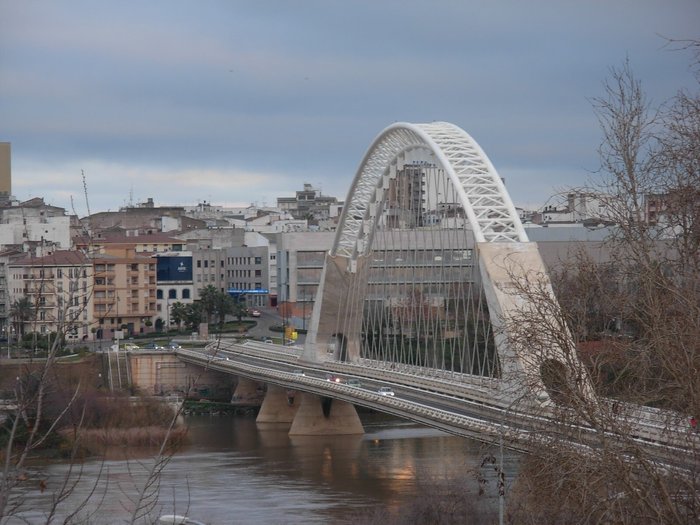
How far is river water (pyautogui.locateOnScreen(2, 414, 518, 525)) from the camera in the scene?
34.1 meters

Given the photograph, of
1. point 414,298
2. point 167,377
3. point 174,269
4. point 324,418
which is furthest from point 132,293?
point 414,298

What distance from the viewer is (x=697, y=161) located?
15.5 meters

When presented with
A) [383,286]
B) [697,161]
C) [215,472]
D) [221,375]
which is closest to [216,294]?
[221,375]

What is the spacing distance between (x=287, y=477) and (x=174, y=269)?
61.2 m

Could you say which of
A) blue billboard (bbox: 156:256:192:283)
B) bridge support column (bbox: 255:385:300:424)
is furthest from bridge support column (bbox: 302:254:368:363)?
blue billboard (bbox: 156:256:192:283)

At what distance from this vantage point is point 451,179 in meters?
46.6

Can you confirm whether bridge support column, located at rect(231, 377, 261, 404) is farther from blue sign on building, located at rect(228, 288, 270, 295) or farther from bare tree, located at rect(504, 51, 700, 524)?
bare tree, located at rect(504, 51, 700, 524)

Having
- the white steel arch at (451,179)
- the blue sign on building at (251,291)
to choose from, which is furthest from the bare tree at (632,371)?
the blue sign on building at (251,291)

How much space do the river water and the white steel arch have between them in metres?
6.93

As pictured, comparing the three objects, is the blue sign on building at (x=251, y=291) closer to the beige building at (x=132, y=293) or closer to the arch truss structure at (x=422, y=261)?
the beige building at (x=132, y=293)

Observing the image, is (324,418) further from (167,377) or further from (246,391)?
(167,377)

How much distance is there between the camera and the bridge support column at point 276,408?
65312 millimetres

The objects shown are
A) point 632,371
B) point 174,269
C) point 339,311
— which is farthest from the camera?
point 174,269

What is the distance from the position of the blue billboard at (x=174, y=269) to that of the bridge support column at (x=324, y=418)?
144 ft
